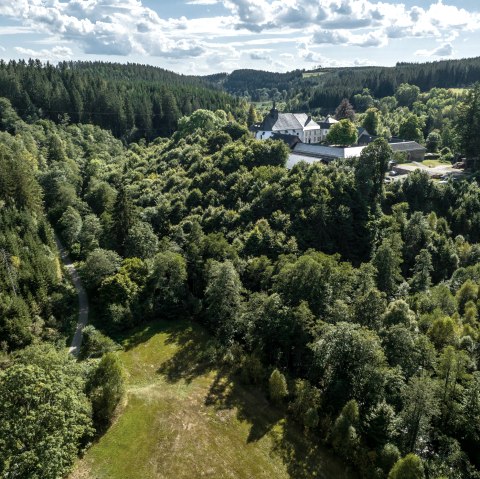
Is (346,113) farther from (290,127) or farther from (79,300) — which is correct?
(79,300)

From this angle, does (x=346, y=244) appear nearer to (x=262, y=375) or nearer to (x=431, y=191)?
(x=431, y=191)

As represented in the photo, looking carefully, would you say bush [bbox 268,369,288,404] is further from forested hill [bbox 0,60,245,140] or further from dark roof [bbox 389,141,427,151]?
forested hill [bbox 0,60,245,140]

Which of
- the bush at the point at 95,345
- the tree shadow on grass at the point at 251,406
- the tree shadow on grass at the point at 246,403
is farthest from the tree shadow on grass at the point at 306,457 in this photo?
the bush at the point at 95,345

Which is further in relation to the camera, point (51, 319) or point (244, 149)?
point (244, 149)

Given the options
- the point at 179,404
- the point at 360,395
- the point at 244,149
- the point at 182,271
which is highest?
the point at 244,149

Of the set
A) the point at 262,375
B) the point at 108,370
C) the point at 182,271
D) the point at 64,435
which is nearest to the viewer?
the point at 64,435

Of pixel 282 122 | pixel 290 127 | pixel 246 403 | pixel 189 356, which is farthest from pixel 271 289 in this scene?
pixel 290 127

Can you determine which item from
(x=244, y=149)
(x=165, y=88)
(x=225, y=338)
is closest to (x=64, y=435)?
(x=225, y=338)
